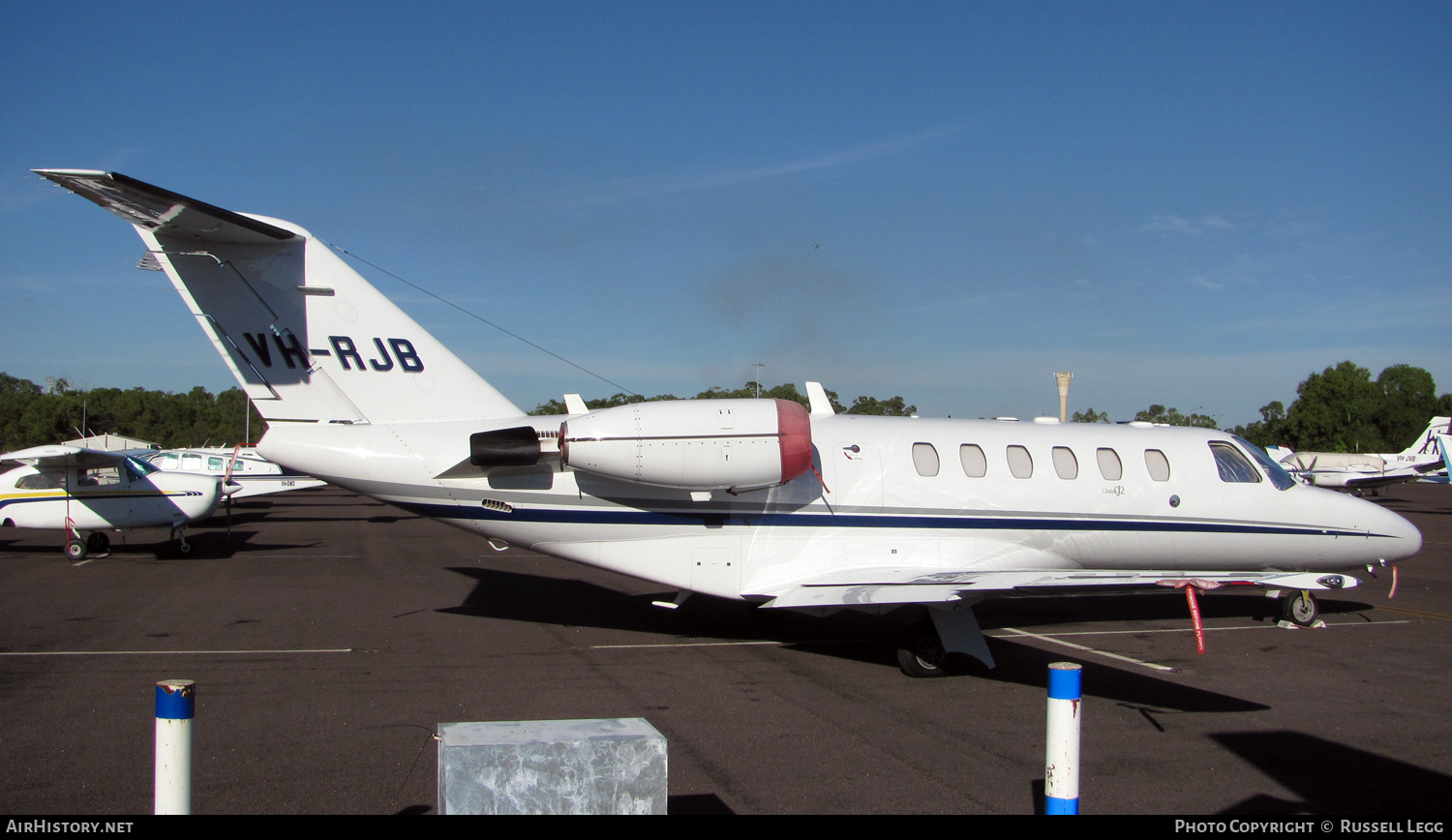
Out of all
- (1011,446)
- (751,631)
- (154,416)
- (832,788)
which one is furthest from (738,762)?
(154,416)

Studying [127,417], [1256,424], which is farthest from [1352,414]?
[127,417]

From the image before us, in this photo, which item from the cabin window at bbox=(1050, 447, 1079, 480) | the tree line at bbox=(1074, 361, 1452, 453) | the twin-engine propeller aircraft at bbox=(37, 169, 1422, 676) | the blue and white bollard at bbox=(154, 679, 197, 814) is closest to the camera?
the blue and white bollard at bbox=(154, 679, 197, 814)

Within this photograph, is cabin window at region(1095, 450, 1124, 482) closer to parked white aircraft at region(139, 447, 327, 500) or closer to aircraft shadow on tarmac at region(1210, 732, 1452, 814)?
aircraft shadow on tarmac at region(1210, 732, 1452, 814)

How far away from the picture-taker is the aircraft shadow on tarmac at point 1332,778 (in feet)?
18.7

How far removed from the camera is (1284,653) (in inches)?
406

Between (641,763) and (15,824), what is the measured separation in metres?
2.61

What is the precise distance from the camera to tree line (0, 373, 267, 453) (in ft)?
278

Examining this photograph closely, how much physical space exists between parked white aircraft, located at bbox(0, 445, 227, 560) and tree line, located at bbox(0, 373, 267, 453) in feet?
205

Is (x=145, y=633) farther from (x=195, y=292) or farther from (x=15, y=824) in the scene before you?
(x=15, y=824)

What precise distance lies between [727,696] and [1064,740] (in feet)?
15.3

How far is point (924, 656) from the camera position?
917 cm

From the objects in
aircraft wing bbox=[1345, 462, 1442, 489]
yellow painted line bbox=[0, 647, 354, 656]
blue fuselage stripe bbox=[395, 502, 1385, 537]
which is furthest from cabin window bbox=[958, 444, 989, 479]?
aircraft wing bbox=[1345, 462, 1442, 489]

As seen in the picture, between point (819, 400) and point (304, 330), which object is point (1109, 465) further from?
point (304, 330)

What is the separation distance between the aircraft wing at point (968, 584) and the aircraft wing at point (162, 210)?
6.53m
